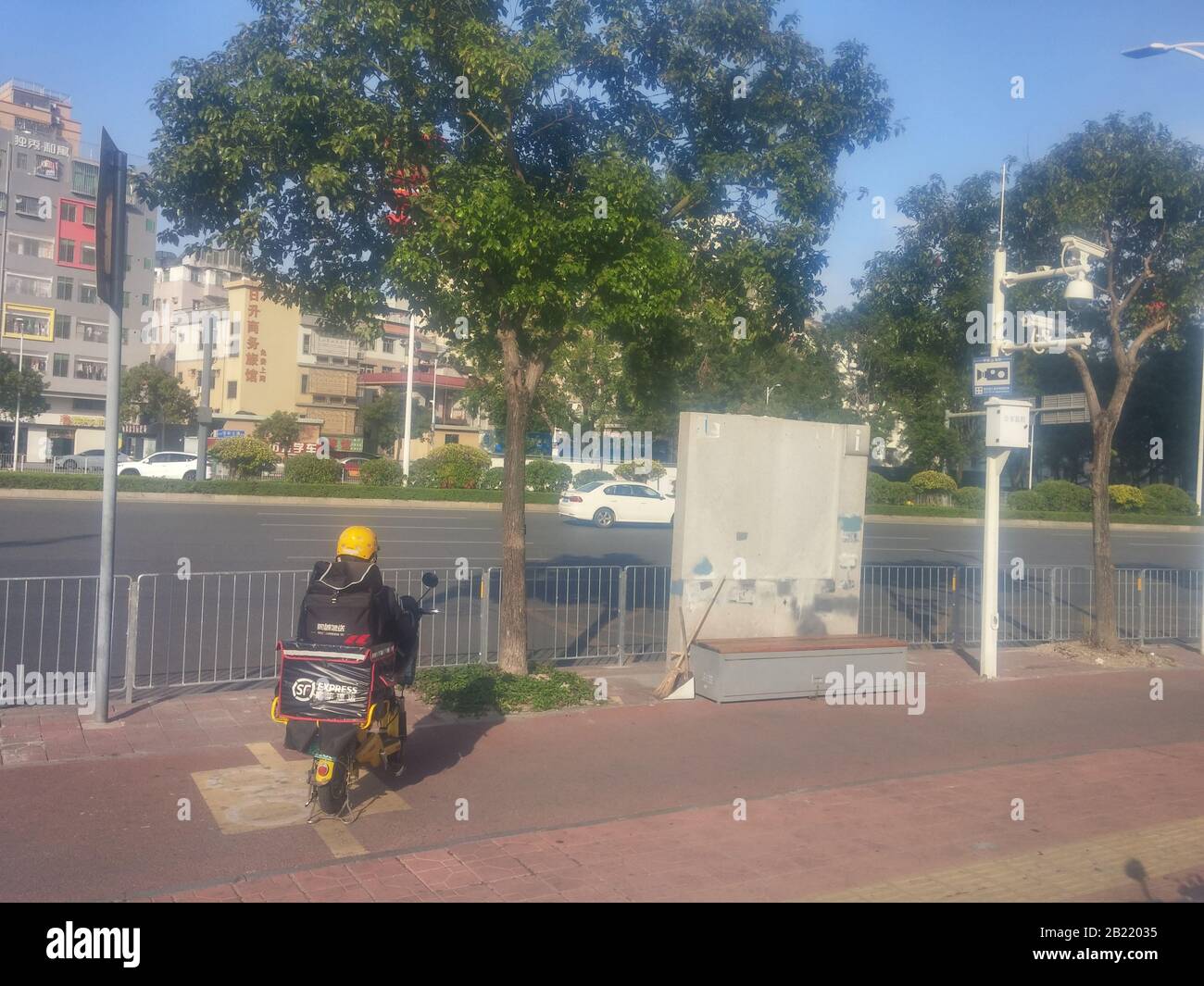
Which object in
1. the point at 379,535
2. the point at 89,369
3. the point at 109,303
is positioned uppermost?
the point at 89,369

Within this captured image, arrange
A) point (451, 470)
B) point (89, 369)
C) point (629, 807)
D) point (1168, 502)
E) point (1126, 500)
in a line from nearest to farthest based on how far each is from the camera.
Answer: point (629, 807) < point (451, 470) < point (1126, 500) < point (1168, 502) < point (89, 369)

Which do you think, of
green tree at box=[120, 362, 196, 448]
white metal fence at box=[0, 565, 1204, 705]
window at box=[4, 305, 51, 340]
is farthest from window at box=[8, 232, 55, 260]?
white metal fence at box=[0, 565, 1204, 705]

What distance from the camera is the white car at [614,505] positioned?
30266 millimetres

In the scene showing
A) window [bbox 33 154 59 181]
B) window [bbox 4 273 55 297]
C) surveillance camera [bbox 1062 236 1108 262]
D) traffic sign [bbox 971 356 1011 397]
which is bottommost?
traffic sign [bbox 971 356 1011 397]

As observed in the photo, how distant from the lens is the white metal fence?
31.5 ft

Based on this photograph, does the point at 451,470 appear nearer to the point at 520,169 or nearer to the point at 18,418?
the point at 18,418

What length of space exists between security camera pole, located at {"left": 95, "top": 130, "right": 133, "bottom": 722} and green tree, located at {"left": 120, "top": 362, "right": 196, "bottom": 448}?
166ft

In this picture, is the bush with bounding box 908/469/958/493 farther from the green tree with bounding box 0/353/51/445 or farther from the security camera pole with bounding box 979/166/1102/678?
the green tree with bounding box 0/353/51/445

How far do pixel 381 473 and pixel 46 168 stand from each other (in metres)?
35.6

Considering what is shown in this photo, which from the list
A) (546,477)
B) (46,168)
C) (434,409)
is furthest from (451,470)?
(46,168)

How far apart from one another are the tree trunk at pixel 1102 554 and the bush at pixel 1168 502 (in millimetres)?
36593

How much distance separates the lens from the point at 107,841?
5.65m

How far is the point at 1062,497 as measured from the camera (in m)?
43.8

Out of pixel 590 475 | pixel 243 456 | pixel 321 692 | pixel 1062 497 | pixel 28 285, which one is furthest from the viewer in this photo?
pixel 28 285
